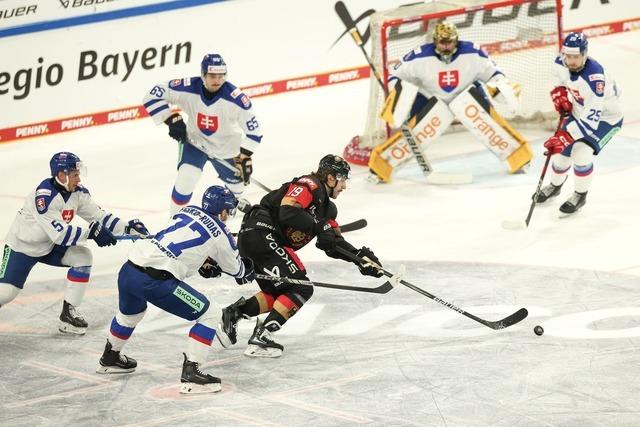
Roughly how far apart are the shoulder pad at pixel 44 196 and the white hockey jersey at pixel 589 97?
12.4 feet

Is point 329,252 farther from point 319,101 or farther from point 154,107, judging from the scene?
point 319,101

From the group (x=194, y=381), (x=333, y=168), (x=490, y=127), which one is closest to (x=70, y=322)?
(x=194, y=381)

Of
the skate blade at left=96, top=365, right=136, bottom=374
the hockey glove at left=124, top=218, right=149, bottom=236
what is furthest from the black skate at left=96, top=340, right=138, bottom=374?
the hockey glove at left=124, top=218, right=149, bottom=236

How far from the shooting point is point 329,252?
21.9ft

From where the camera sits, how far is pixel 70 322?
7.09 metres

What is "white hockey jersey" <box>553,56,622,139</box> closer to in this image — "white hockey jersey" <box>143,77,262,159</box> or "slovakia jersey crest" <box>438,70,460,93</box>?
"slovakia jersey crest" <box>438,70,460,93</box>

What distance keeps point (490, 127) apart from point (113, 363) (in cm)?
452

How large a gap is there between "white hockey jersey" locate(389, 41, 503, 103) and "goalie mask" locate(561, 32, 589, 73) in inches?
39.2

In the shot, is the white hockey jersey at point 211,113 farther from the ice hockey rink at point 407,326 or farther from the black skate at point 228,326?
the black skate at point 228,326

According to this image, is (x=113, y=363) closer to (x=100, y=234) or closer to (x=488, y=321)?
(x=100, y=234)

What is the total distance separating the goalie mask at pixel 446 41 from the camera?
948cm

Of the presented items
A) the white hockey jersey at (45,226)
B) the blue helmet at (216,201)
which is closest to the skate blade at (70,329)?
the white hockey jersey at (45,226)

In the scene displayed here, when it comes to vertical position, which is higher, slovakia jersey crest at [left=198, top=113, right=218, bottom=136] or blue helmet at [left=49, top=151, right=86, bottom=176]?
blue helmet at [left=49, top=151, right=86, bottom=176]

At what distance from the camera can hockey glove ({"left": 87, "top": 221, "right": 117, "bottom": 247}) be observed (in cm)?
713
